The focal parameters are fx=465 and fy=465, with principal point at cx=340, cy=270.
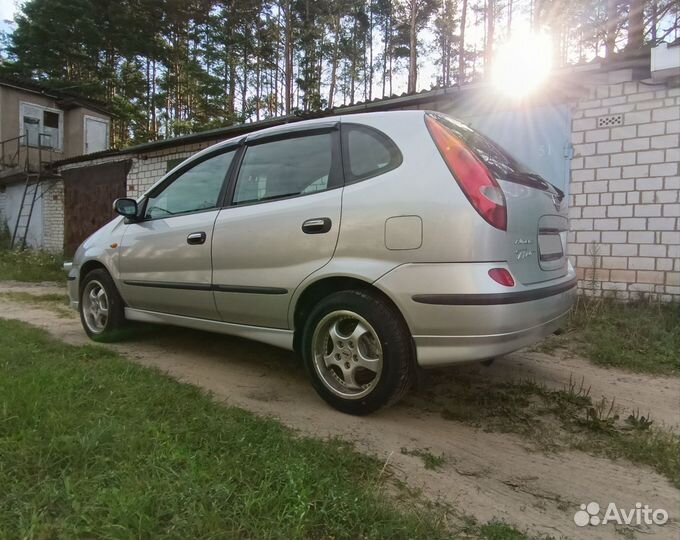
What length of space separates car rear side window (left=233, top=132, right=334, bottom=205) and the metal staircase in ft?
43.9

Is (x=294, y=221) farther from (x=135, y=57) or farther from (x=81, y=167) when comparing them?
(x=135, y=57)

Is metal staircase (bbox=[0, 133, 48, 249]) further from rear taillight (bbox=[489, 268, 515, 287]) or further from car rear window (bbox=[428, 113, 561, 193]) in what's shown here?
rear taillight (bbox=[489, 268, 515, 287])

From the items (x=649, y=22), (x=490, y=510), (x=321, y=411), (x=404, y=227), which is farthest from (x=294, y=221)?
(x=649, y=22)

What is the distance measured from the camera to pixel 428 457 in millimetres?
2215

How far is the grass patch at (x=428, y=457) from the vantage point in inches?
84.5

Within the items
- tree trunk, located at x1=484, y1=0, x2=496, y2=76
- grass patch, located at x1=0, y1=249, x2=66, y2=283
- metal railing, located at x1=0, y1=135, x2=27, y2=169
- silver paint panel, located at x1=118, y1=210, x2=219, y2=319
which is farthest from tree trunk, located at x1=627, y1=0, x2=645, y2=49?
metal railing, located at x1=0, y1=135, x2=27, y2=169

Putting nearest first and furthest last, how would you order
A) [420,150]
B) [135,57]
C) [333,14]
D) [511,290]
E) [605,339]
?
[511,290] → [420,150] → [605,339] → [333,14] → [135,57]

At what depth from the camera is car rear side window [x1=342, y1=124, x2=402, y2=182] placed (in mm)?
2566

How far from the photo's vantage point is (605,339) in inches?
162

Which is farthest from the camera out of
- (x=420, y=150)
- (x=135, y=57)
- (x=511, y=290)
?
(x=135, y=57)

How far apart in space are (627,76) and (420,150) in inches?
175

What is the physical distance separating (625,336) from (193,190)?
4.01 m

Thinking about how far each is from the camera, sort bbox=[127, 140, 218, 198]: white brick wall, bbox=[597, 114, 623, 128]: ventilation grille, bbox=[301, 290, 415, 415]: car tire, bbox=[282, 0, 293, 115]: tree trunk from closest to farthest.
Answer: bbox=[301, 290, 415, 415]: car tire, bbox=[597, 114, 623, 128]: ventilation grille, bbox=[127, 140, 218, 198]: white brick wall, bbox=[282, 0, 293, 115]: tree trunk

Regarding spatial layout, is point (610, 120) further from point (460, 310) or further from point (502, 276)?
point (460, 310)
